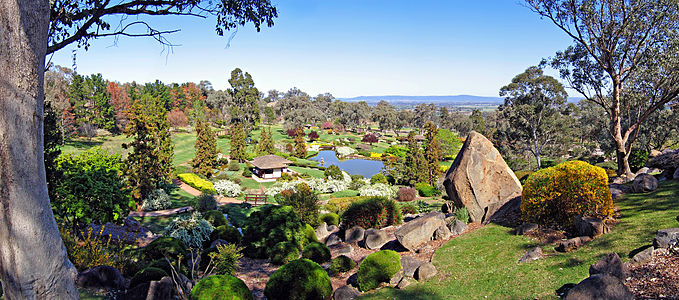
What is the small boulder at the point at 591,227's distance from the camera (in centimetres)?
952

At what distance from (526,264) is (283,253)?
8.96 m

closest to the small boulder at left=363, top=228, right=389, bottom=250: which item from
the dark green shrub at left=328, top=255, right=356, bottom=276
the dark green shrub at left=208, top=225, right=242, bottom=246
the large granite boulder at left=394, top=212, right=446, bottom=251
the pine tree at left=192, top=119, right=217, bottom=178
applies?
the large granite boulder at left=394, top=212, right=446, bottom=251

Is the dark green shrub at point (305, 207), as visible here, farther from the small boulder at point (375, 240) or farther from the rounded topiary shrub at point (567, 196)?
the rounded topiary shrub at point (567, 196)

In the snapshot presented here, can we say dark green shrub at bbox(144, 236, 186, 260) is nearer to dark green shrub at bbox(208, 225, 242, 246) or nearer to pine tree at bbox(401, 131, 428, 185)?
dark green shrub at bbox(208, 225, 242, 246)

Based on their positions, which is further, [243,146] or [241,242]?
[243,146]

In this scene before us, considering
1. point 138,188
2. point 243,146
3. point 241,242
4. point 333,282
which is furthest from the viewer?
point 243,146

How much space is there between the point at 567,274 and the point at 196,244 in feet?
45.4

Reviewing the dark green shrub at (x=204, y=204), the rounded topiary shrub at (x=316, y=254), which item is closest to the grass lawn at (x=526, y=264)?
the rounded topiary shrub at (x=316, y=254)

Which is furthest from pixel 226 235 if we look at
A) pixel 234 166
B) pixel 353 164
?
pixel 353 164

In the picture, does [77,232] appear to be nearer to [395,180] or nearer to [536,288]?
[536,288]

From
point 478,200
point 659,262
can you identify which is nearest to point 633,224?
point 659,262

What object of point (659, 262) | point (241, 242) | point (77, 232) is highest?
point (659, 262)

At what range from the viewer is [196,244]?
15.7m

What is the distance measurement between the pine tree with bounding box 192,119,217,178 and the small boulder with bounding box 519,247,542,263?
36.9 meters
